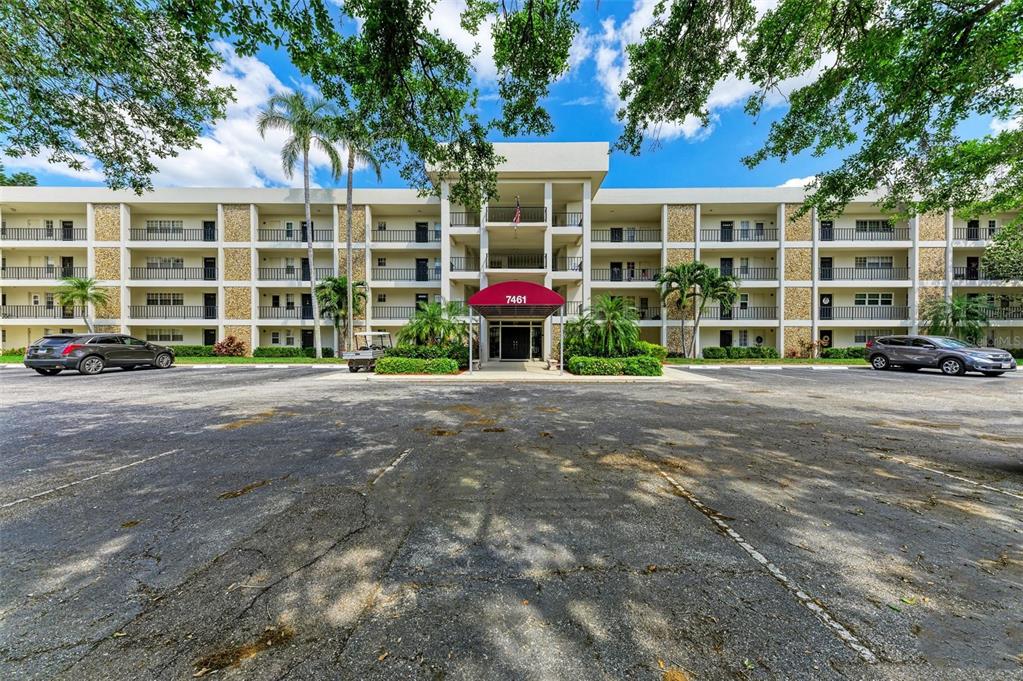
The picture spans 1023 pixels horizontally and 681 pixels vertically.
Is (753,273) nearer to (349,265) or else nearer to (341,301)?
(349,265)

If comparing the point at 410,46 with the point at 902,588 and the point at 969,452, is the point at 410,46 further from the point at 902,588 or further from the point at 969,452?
the point at 969,452

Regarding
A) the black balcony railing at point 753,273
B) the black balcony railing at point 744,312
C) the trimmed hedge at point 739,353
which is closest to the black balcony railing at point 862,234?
the black balcony railing at point 753,273

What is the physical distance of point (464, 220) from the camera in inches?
917

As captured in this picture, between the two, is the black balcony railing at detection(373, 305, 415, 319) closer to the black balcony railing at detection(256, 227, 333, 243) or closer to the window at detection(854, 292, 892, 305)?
the black balcony railing at detection(256, 227, 333, 243)

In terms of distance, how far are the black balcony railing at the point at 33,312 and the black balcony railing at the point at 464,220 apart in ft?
90.5

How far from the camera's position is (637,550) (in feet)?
9.75

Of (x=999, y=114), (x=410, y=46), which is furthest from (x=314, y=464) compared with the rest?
(x=999, y=114)

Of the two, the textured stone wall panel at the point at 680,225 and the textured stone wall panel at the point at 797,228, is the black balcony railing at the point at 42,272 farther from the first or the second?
the textured stone wall panel at the point at 797,228

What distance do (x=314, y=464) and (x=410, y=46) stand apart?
21.2 feet

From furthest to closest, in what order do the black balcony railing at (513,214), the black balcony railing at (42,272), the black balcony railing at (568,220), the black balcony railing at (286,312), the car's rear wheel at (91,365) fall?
the black balcony railing at (286,312)
the black balcony railing at (42,272)
the black balcony railing at (513,214)
the black balcony railing at (568,220)
the car's rear wheel at (91,365)

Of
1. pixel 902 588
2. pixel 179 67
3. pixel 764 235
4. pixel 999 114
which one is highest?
pixel 764 235

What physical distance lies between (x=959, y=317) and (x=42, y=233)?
204 feet

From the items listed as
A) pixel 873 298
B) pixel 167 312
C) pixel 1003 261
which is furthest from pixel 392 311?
pixel 1003 261

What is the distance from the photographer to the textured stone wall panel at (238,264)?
26.2 m
